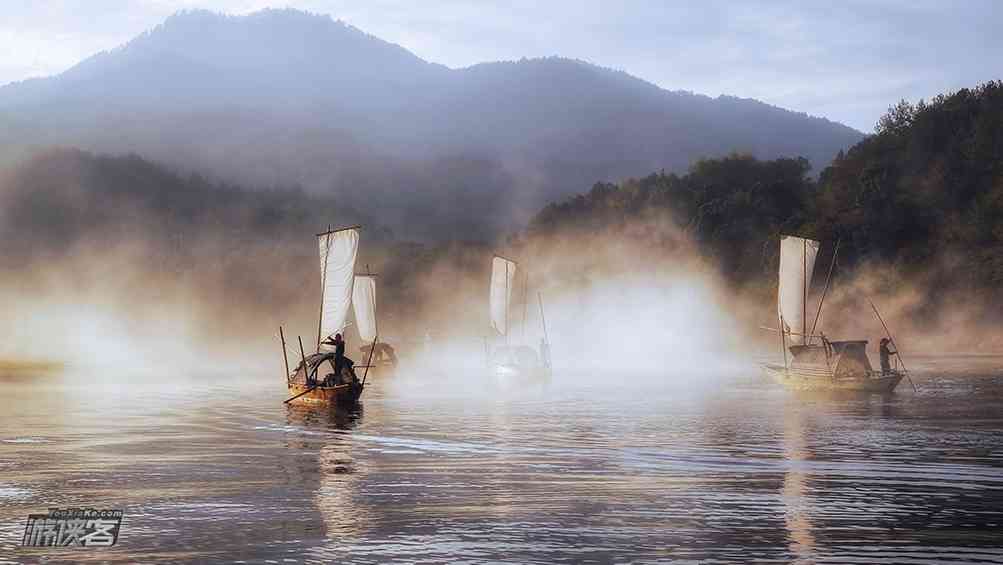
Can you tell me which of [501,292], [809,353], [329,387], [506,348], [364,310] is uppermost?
[501,292]

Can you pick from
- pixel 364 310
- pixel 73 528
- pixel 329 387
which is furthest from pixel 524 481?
pixel 364 310

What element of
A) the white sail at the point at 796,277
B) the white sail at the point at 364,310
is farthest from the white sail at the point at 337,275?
the white sail at the point at 364,310

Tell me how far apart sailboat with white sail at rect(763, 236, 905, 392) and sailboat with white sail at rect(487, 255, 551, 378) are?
74.6ft

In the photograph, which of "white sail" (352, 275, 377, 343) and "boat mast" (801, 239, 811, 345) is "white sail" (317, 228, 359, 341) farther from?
"white sail" (352, 275, 377, 343)

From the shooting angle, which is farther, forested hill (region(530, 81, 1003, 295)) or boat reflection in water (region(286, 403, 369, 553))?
forested hill (region(530, 81, 1003, 295))

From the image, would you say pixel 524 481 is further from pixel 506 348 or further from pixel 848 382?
pixel 506 348

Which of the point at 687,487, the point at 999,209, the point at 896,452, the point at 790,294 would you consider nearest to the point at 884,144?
the point at 999,209

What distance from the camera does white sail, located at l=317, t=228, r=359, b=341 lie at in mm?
83750

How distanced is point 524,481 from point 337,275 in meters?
49.4

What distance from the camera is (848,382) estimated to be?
266ft

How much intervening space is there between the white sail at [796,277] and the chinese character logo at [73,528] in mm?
60894

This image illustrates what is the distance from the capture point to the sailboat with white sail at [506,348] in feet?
349

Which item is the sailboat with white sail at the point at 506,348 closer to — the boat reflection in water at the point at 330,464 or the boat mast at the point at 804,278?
the boat mast at the point at 804,278

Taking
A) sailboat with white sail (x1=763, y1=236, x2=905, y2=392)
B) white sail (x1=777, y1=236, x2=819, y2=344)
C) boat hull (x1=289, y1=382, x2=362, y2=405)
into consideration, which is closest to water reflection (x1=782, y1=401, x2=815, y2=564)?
boat hull (x1=289, y1=382, x2=362, y2=405)
